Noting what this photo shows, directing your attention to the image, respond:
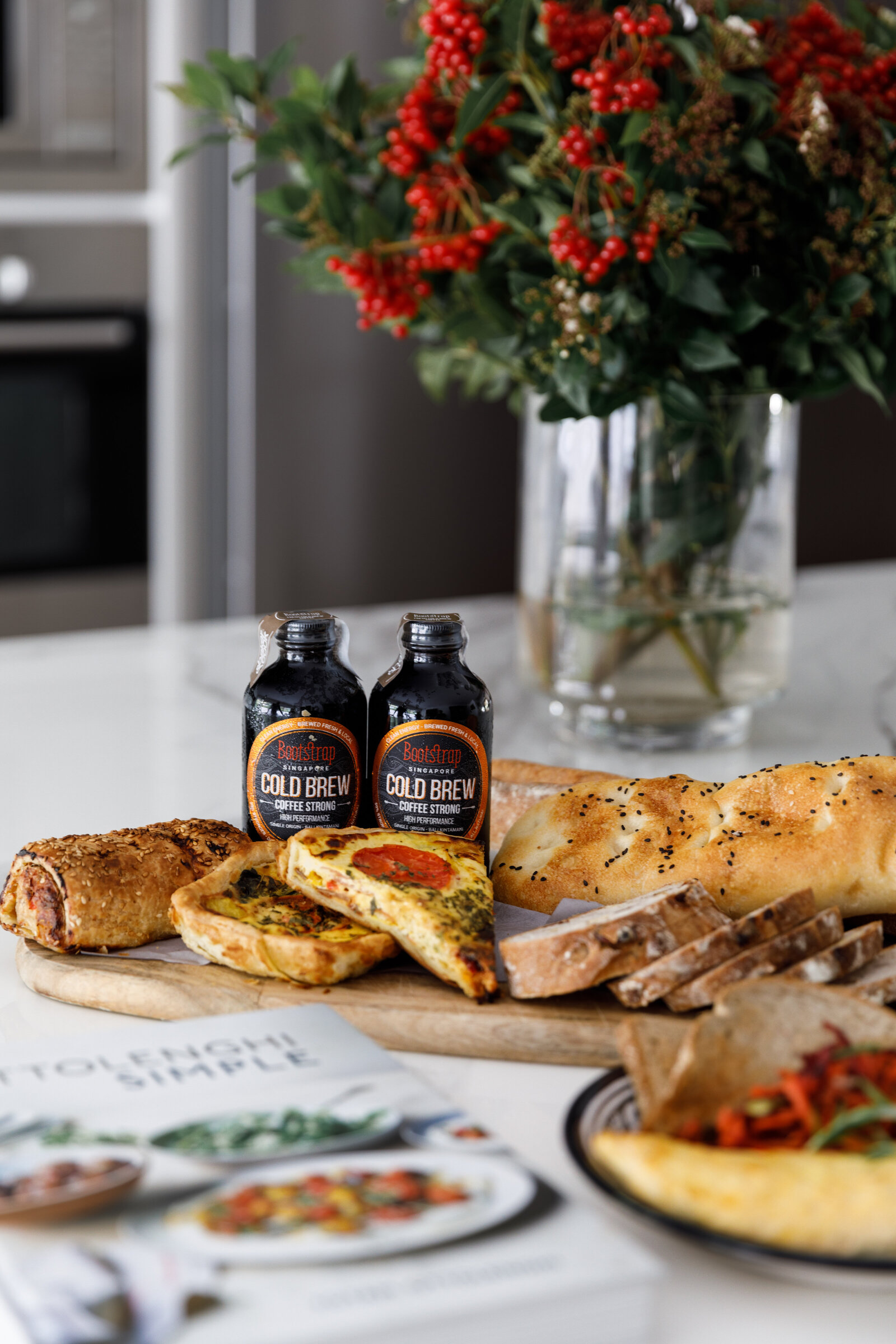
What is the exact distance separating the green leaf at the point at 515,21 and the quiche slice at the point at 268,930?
0.71 m

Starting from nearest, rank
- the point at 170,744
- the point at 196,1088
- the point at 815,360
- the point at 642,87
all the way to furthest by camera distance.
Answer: the point at 196,1088 → the point at 642,87 → the point at 815,360 → the point at 170,744

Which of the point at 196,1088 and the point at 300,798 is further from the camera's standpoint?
the point at 300,798

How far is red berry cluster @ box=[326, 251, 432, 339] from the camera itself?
1.40 meters

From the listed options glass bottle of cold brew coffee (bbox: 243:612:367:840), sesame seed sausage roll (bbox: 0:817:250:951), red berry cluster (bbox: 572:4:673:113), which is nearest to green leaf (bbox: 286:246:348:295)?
red berry cluster (bbox: 572:4:673:113)

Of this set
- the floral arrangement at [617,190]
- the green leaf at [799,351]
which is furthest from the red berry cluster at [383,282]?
the green leaf at [799,351]

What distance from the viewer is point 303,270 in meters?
1.50

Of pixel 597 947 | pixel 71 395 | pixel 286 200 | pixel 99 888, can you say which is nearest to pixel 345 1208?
pixel 597 947

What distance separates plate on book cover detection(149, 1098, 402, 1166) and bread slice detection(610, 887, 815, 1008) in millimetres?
200

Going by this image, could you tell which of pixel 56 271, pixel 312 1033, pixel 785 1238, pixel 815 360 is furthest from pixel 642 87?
pixel 56 271

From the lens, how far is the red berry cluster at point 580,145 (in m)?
1.23

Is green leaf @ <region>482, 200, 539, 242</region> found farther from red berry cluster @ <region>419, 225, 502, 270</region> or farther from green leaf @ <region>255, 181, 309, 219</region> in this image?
green leaf @ <region>255, 181, 309, 219</region>

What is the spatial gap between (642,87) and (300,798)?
62cm

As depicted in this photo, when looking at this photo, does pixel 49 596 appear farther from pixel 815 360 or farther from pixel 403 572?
pixel 815 360

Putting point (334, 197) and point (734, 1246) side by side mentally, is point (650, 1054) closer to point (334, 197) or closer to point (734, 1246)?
point (734, 1246)
